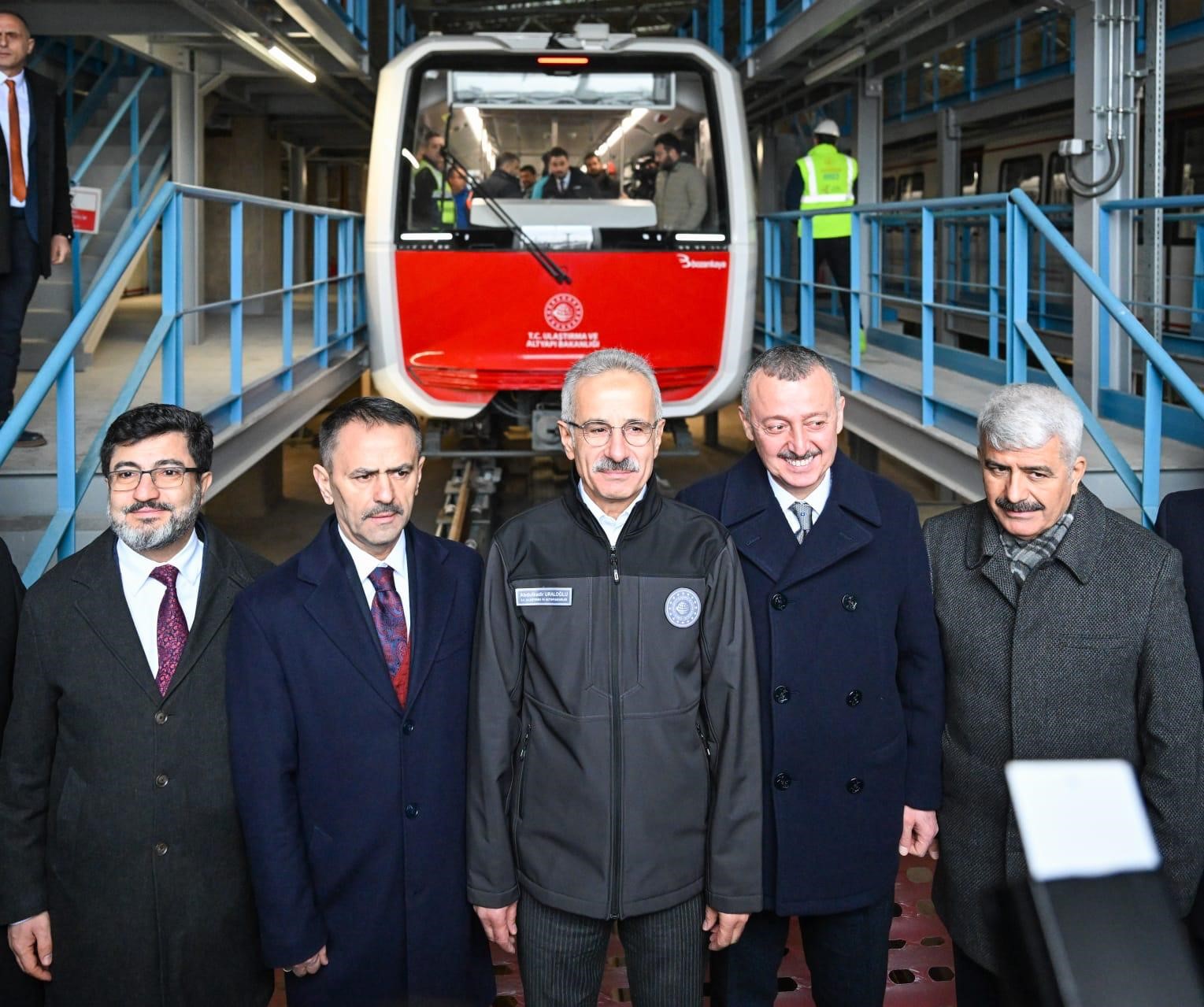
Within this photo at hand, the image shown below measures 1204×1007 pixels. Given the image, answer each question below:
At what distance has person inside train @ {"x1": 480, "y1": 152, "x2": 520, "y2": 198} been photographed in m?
6.86

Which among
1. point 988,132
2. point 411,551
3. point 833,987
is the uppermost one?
point 988,132

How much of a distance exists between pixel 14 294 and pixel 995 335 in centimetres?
409

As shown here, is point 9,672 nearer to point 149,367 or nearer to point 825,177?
point 149,367

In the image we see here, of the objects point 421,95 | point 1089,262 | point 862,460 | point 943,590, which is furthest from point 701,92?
point 943,590

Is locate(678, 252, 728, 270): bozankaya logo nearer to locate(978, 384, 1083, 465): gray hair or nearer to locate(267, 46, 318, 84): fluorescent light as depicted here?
locate(267, 46, 318, 84): fluorescent light

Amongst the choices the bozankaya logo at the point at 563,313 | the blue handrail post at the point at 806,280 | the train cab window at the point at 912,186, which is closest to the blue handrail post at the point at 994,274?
the blue handrail post at the point at 806,280

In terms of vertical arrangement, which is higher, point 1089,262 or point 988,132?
point 988,132

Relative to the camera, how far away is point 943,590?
2.39 metres

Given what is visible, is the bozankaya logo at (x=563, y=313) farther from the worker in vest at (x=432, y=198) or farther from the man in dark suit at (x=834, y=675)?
the man in dark suit at (x=834, y=675)

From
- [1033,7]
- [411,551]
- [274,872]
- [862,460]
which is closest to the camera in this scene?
[274,872]

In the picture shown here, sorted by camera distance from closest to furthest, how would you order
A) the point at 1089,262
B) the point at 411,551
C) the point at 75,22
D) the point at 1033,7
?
the point at 411,551, the point at 1089,262, the point at 1033,7, the point at 75,22

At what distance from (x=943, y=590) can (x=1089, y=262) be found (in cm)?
341

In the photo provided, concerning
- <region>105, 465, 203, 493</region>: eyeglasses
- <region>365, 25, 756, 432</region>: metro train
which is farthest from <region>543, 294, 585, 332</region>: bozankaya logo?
<region>105, 465, 203, 493</region>: eyeglasses

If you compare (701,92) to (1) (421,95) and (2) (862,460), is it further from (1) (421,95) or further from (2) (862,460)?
(2) (862,460)
